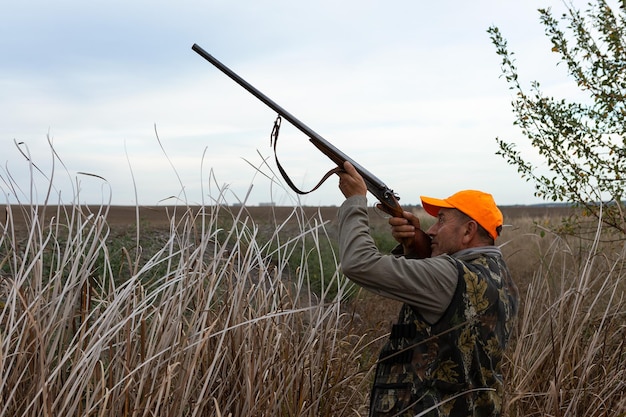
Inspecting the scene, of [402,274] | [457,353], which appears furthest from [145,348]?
[457,353]

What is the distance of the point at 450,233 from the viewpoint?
3.01 meters

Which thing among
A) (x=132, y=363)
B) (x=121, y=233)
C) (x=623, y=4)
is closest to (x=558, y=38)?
(x=623, y=4)

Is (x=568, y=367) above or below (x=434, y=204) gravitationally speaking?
below

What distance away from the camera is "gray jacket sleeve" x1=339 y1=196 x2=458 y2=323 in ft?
8.60

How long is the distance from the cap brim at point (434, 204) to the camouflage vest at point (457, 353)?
30 centimetres

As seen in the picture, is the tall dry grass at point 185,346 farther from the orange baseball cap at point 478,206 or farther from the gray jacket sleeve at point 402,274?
the orange baseball cap at point 478,206

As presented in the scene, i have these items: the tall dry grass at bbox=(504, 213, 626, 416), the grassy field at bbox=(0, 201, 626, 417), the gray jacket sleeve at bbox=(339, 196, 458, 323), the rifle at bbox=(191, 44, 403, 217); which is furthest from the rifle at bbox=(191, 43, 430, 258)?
the tall dry grass at bbox=(504, 213, 626, 416)

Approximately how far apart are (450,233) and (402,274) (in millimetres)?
487

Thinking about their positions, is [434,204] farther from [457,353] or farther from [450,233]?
[457,353]

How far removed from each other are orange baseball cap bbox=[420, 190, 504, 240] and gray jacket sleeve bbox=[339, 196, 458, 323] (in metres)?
0.32

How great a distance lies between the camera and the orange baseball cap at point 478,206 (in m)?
2.97

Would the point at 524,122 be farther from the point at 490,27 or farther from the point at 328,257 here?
the point at 328,257

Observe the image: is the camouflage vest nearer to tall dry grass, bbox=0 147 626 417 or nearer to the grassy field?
the grassy field

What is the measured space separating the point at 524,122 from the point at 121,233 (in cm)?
529
